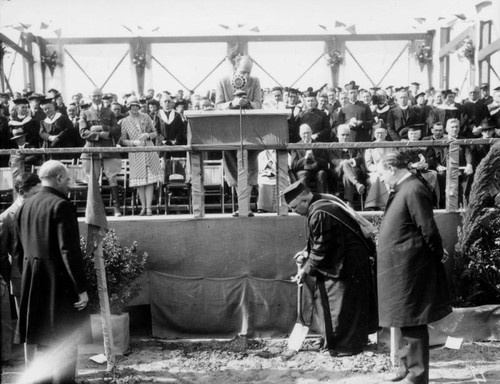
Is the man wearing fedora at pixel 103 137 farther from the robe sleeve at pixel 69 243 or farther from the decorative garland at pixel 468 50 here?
the decorative garland at pixel 468 50

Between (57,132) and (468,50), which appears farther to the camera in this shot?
(468,50)

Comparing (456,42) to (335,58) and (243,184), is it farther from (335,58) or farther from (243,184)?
(243,184)

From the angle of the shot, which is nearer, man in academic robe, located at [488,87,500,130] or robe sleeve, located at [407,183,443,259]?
robe sleeve, located at [407,183,443,259]

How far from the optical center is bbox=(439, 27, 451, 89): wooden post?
64.4ft

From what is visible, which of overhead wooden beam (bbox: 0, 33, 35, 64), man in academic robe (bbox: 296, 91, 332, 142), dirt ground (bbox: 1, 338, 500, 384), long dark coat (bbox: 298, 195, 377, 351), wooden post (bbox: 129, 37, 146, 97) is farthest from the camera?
wooden post (bbox: 129, 37, 146, 97)

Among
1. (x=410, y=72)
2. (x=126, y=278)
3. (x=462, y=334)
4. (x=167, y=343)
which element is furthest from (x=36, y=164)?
(x=410, y=72)

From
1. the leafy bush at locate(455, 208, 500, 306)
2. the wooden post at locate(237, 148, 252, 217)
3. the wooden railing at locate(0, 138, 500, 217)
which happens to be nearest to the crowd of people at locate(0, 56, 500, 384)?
the wooden post at locate(237, 148, 252, 217)

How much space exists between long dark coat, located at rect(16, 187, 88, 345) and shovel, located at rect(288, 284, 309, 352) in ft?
8.69

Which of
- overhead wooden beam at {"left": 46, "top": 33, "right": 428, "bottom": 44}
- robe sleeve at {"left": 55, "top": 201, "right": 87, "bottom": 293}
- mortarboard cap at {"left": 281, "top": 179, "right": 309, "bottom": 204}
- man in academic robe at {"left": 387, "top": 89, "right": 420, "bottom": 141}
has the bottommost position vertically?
robe sleeve at {"left": 55, "top": 201, "right": 87, "bottom": 293}

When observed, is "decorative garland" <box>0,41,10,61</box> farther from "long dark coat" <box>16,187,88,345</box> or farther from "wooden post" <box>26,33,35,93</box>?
"long dark coat" <box>16,187,88,345</box>

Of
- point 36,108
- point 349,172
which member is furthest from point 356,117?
point 36,108

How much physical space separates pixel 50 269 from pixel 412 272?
10.3ft

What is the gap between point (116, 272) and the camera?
6.98 m

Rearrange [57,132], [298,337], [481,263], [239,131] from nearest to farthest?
[298,337]
[481,263]
[239,131]
[57,132]
